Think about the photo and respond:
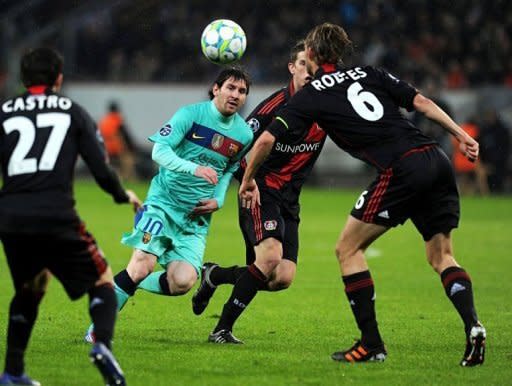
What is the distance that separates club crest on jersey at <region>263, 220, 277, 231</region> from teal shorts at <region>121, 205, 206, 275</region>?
0.52m

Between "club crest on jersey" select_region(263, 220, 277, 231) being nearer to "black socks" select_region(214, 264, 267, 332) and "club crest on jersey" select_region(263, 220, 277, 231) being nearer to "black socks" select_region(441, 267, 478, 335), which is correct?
"black socks" select_region(214, 264, 267, 332)

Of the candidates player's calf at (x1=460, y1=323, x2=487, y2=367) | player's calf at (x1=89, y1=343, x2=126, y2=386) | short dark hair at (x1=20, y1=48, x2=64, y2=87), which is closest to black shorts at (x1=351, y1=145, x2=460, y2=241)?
player's calf at (x1=460, y1=323, x2=487, y2=367)

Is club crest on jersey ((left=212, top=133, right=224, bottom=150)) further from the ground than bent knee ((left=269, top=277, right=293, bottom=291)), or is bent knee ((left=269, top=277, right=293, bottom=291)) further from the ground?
club crest on jersey ((left=212, top=133, right=224, bottom=150))

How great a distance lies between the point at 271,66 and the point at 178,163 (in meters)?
23.4

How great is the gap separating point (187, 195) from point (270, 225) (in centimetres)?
69

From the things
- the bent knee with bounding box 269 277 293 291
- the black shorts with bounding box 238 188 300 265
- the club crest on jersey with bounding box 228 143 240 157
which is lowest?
A: the bent knee with bounding box 269 277 293 291

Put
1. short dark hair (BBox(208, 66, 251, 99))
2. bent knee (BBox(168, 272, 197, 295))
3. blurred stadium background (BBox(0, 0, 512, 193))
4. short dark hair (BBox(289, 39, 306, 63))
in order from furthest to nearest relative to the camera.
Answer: blurred stadium background (BBox(0, 0, 512, 193)), short dark hair (BBox(289, 39, 306, 63)), short dark hair (BBox(208, 66, 251, 99)), bent knee (BBox(168, 272, 197, 295))

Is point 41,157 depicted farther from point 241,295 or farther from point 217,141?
point 241,295

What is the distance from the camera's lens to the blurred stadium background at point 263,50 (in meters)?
29.6

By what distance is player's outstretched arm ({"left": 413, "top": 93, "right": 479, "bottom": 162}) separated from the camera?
284 inches

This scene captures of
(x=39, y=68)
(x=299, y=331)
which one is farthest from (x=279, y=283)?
(x=39, y=68)

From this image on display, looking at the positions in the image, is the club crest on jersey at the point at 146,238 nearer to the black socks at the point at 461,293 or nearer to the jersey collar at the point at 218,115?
the jersey collar at the point at 218,115

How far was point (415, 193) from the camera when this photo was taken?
7215 millimetres

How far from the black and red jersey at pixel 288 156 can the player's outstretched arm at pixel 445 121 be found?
1.65 meters
